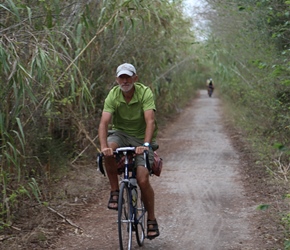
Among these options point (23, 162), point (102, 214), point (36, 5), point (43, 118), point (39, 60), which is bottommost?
point (102, 214)

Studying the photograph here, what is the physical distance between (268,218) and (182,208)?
123 cm

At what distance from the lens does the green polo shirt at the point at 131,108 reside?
16.3 feet

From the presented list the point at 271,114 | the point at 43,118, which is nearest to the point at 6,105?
the point at 43,118

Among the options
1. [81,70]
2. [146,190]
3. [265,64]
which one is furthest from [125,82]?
[81,70]

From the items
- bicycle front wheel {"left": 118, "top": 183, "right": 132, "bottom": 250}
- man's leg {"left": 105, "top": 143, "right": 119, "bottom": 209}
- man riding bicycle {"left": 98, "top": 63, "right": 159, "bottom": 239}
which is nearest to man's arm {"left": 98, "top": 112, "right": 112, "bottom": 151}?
man riding bicycle {"left": 98, "top": 63, "right": 159, "bottom": 239}

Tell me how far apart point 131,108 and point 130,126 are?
0.19 metres

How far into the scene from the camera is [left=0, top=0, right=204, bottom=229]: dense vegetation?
17.6 ft

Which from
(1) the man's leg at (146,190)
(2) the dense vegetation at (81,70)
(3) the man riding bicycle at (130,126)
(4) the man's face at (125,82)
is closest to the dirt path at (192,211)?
(1) the man's leg at (146,190)

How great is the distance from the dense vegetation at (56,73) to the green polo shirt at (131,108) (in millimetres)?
803

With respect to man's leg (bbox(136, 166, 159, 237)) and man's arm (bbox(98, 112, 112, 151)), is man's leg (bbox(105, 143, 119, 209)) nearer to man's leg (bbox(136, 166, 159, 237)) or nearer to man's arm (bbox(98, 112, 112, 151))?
man's arm (bbox(98, 112, 112, 151))

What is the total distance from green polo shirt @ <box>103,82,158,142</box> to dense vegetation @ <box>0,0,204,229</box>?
80 centimetres

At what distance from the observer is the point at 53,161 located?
8367mm

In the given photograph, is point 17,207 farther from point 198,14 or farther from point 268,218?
point 198,14

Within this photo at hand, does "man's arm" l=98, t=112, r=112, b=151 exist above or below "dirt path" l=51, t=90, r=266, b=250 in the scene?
above
